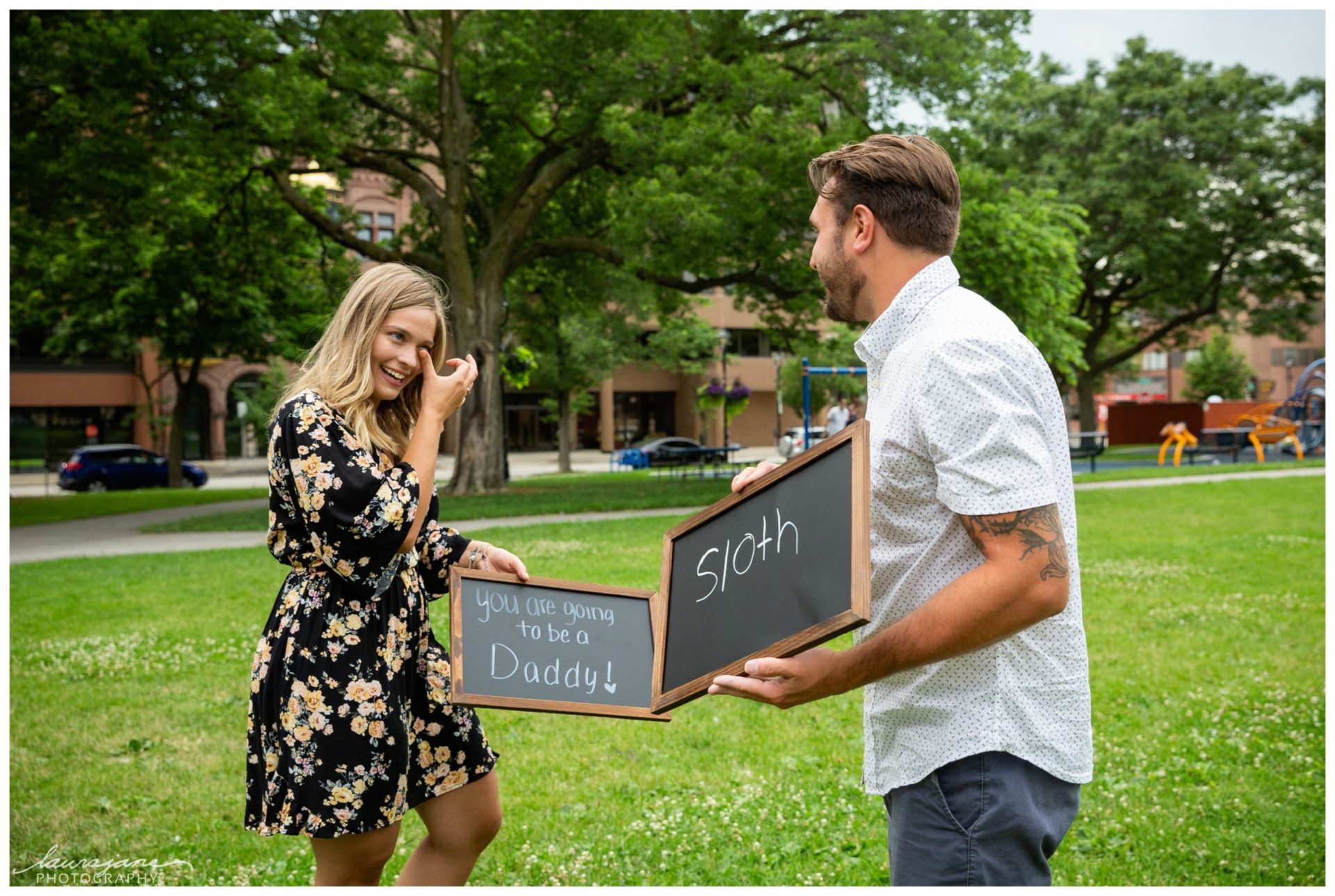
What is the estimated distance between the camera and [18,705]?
727 cm

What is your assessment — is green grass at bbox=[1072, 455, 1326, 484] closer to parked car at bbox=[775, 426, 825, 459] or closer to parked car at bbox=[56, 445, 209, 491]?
parked car at bbox=[775, 426, 825, 459]

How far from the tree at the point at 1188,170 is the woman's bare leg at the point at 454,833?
34.1 meters

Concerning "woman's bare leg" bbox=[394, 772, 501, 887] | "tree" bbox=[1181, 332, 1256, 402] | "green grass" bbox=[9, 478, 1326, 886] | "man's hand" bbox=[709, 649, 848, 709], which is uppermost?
"tree" bbox=[1181, 332, 1256, 402]

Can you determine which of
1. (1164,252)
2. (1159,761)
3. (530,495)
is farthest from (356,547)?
(1164,252)

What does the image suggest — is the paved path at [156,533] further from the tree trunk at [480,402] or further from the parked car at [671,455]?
the parked car at [671,455]

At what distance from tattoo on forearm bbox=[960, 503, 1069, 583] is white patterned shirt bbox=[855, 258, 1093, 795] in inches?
0.8

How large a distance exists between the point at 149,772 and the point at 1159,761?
5.44 m

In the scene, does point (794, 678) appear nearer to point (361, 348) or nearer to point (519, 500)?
point (361, 348)

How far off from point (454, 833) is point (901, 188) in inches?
89.5

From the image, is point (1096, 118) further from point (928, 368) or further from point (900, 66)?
point (928, 368)

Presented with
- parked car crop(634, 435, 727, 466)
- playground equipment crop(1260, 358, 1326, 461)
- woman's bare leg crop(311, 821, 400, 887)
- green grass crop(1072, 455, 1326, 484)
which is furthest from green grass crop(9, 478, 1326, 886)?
playground equipment crop(1260, 358, 1326, 461)

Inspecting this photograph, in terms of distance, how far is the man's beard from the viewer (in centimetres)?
229

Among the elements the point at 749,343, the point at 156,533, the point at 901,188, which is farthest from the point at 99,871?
the point at 749,343

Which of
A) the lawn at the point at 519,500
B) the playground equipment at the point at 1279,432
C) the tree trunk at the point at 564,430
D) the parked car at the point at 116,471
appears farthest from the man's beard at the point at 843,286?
the tree trunk at the point at 564,430
